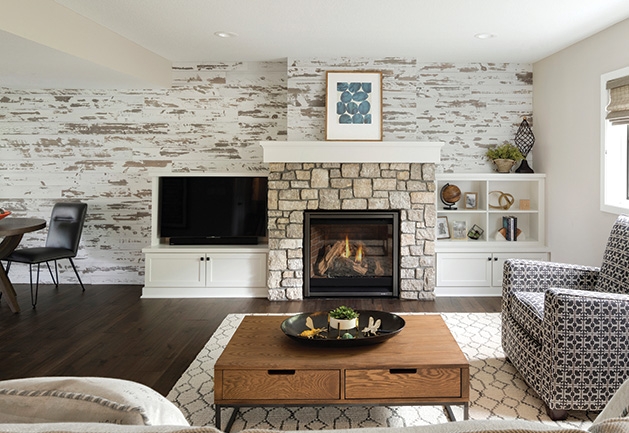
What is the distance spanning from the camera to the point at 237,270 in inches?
206

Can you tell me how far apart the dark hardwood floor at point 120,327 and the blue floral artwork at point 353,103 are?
1.82 metres

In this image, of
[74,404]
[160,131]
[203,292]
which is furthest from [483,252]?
[74,404]

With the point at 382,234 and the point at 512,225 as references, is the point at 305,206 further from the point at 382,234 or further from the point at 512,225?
the point at 512,225

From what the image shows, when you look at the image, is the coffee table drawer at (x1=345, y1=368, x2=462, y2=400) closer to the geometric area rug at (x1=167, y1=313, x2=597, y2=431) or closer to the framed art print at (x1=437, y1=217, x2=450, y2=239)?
the geometric area rug at (x1=167, y1=313, x2=597, y2=431)

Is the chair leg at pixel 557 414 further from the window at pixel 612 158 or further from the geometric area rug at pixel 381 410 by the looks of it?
the window at pixel 612 158

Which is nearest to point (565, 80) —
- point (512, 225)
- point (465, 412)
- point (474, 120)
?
point (474, 120)

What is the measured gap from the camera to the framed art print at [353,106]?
17.0ft

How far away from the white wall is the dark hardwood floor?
0.98 meters

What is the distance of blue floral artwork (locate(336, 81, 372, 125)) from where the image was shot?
5215mm

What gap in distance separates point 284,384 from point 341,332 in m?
A: 0.47

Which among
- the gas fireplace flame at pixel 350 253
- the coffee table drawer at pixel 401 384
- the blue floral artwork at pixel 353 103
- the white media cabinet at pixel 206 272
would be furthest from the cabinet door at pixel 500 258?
the coffee table drawer at pixel 401 384

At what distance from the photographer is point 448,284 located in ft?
17.2

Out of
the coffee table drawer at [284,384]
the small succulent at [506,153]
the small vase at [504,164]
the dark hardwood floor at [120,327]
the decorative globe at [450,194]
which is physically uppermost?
the small succulent at [506,153]

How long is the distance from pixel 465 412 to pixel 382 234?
288 cm
